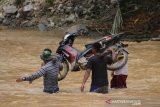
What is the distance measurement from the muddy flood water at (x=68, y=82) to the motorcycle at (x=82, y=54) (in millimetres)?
526

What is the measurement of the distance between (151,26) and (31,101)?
47.5ft

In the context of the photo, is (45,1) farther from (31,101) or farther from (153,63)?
(31,101)

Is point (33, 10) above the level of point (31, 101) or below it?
above

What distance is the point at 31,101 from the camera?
9625 mm

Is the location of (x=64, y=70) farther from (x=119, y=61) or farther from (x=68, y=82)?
(x=119, y=61)

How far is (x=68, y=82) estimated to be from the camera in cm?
1293

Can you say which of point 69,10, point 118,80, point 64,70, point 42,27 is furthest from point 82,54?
point 69,10

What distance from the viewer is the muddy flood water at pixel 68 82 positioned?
9359mm

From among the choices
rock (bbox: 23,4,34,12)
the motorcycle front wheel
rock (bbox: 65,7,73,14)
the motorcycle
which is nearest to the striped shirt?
the motorcycle

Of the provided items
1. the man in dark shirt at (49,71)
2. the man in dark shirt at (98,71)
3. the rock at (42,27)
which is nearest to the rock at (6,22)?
the rock at (42,27)

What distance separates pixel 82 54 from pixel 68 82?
4.17 ft

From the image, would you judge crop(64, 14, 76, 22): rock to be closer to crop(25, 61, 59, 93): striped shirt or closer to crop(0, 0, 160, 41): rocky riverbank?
crop(0, 0, 160, 41): rocky riverbank

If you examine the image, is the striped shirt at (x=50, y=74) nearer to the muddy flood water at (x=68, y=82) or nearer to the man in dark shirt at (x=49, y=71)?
the man in dark shirt at (x=49, y=71)

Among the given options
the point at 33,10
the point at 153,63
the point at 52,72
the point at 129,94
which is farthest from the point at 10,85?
the point at 33,10
